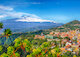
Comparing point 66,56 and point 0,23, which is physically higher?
point 0,23

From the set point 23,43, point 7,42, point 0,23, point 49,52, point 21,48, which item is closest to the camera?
point 0,23

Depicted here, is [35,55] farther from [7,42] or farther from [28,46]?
[7,42]

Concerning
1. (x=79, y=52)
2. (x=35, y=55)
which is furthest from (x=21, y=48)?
(x=79, y=52)

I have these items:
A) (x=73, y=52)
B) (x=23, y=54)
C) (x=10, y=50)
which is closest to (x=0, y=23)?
(x=10, y=50)

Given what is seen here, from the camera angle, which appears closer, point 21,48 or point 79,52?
point 79,52

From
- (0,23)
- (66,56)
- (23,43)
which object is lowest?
(66,56)

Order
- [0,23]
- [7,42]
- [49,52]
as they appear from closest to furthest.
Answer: [0,23], [49,52], [7,42]

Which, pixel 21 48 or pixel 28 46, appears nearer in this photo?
pixel 28 46

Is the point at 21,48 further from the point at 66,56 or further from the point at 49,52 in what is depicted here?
the point at 66,56

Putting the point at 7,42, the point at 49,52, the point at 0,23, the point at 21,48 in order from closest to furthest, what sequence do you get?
1. the point at 0,23
2. the point at 49,52
3. the point at 21,48
4. the point at 7,42
